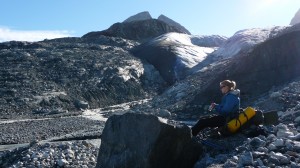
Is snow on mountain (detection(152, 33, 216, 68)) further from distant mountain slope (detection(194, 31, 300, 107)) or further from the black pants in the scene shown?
the black pants

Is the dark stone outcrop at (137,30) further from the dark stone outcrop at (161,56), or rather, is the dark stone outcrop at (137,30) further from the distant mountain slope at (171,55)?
the dark stone outcrop at (161,56)

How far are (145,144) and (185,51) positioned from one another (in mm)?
41652

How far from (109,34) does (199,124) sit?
51924 millimetres

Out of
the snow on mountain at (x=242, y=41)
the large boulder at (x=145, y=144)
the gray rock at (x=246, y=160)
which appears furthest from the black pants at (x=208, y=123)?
the snow on mountain at (x=242, y=41)

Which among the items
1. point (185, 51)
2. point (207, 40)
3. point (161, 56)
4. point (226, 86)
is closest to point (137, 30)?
point (207, 40)

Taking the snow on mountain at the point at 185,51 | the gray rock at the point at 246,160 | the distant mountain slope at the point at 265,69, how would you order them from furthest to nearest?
1. the snow on mountain at the point at 185,51
2. the distant mountain slope at the point at 265,69
3. the gray rock at the point at 246,160

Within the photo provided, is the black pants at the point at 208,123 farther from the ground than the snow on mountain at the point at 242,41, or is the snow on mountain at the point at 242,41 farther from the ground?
the snow on mountain at the point at 242,41

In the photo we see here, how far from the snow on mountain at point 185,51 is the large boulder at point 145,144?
35.5 m

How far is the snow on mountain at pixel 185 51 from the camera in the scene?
45.4m

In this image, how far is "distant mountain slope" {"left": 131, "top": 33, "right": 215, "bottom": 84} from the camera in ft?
142

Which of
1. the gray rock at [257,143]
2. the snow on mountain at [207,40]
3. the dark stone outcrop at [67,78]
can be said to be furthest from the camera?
the snow on mountain at [207,40]

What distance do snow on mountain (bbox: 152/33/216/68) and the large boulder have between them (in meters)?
35.5

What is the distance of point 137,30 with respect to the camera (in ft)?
208

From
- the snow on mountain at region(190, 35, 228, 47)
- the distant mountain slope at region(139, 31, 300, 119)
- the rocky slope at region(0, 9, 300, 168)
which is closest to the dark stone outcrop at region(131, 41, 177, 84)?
the rocky slope at region(0, 9, 300, 168)
